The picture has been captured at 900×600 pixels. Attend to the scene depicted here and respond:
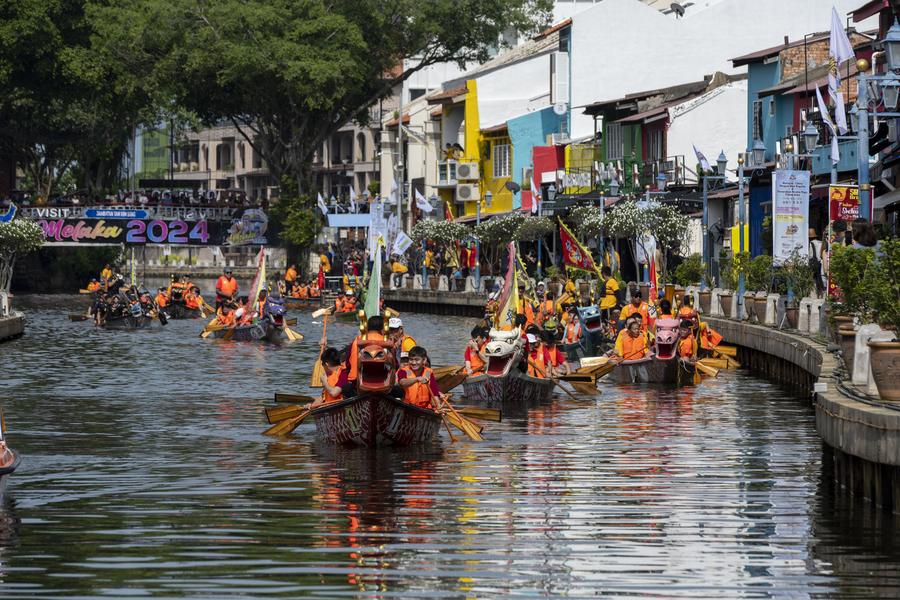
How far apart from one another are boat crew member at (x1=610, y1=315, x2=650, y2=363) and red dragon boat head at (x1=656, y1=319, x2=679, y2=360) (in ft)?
2.21

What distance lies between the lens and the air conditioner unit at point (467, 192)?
98.6 metres

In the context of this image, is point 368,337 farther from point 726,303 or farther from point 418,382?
point 726,303

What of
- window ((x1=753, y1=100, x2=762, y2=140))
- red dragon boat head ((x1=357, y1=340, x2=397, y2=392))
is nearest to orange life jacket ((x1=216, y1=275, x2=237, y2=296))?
window ((x1=753, y1=100, x2=762, y2=140))

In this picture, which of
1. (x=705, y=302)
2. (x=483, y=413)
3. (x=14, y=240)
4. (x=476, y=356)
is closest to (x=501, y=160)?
(x=14, y=240)

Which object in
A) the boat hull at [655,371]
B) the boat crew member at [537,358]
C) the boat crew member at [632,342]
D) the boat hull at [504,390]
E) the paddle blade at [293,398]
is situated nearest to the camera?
the paddle blade at [293,398]

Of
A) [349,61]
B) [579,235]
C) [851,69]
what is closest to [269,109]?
[349,61]

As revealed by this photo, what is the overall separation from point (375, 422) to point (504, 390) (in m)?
7.64

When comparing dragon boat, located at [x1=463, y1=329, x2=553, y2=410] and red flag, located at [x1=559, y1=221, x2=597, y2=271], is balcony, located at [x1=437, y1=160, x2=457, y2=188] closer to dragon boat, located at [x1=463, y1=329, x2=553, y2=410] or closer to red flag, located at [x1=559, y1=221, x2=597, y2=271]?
red flag, located at [x1=559, y1=221, x2=597, y2=271]

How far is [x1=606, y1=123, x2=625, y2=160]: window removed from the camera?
7694 centimetres

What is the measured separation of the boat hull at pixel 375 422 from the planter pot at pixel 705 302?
24.2 m

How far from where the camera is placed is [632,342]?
39094mm

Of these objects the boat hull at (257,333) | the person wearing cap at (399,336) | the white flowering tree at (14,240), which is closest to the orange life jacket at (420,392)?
the person wearing cap at (399,336)

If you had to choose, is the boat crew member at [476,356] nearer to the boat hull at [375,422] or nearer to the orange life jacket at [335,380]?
the boat hull at [375,422]

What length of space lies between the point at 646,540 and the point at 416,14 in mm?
67280
